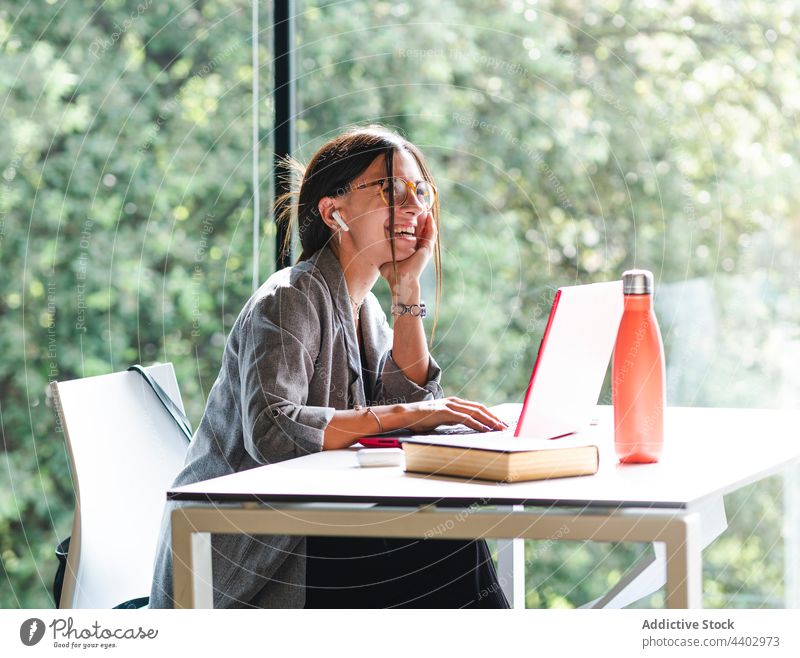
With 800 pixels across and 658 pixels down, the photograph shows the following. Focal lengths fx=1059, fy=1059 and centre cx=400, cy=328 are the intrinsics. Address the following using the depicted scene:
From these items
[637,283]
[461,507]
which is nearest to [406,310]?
[637,283]

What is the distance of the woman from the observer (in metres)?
1.38

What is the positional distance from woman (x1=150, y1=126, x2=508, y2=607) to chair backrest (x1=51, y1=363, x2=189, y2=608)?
0.11 meters

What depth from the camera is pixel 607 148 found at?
2988mm

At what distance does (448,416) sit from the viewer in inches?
57.2

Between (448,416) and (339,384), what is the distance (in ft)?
0.70

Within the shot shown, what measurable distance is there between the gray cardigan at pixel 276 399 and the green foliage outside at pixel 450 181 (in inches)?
52.0

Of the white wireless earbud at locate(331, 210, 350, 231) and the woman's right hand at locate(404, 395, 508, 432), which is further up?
the white wireless earbud at locate(331, 210, 350, 231)

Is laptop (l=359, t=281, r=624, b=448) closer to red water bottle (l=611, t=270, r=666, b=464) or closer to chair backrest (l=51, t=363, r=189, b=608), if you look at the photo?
red water bottle (l=611, t=270, r=666, b=464)

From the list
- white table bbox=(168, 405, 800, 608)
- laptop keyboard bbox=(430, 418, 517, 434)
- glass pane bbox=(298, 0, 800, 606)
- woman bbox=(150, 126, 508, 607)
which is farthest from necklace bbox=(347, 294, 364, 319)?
glass pane bbox=(298, 0, 800, 606)

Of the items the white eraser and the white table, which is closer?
the white table

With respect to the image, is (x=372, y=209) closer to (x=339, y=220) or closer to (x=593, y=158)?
(x=339, y=220)

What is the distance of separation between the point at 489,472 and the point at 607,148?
2041 mm
